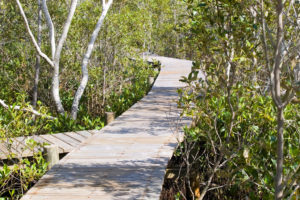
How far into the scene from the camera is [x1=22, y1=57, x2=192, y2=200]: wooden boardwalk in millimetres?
4371

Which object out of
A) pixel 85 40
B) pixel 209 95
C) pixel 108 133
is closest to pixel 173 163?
pixel 108 133

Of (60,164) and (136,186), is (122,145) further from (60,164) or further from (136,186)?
(136,186)

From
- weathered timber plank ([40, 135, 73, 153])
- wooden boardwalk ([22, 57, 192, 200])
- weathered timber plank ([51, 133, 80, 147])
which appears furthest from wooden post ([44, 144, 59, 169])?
weathered timber plank ([51, 133, 80, 147])

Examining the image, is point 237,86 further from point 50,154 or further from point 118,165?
point 50,154

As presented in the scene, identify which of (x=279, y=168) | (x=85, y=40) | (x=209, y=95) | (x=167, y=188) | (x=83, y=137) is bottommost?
(x=167, y=188)

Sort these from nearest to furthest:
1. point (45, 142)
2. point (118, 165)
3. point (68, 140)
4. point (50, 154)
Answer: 1. point (118, 165)
2. point (50, 154)
3. point (45, 142)
4. point (68, 140)

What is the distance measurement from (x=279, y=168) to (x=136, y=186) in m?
1.57

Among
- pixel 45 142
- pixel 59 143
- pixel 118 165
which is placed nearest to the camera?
pixel 118 165

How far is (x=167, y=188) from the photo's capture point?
6602 mm

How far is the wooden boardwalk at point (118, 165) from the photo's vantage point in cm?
437

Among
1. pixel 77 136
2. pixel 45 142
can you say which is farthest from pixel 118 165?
pixel 77 136

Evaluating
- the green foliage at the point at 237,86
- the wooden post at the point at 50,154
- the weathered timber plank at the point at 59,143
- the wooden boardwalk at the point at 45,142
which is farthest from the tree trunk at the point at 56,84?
the green foliage at the point at 237,86

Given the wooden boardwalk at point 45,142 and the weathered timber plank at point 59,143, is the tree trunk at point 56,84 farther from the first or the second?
the weathered timber plank at point 59,143

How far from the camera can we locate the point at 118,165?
514 centimetres
